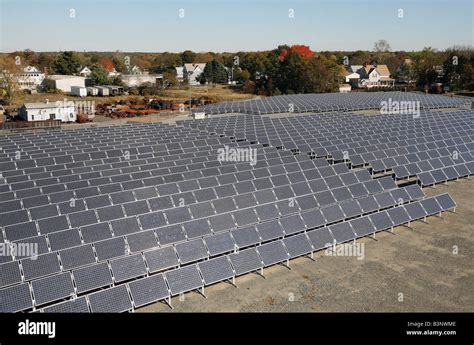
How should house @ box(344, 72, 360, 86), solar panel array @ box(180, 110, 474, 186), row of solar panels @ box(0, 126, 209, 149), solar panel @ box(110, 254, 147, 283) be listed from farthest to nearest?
house @ box(344, 72, 360, 86), row of solar panels @ box(0, 126, 209, 149), solar panel array @ box(180, 110, 474, 186), solar panel @ box(110, 254, 147, 283)

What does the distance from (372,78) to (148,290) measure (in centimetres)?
13533

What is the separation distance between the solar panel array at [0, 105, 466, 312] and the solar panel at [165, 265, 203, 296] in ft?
0.11

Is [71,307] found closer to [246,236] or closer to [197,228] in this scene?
[197,228]

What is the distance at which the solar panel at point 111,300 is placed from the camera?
40.0ft

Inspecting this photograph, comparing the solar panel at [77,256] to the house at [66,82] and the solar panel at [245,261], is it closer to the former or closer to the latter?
the solar panel at [245,261]

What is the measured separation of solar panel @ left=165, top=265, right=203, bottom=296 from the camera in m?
13.5

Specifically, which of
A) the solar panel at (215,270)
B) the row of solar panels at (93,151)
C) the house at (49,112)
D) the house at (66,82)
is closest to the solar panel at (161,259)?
the solar panel at (215,270)

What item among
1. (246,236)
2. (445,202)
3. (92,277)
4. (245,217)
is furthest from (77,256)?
(445,202)

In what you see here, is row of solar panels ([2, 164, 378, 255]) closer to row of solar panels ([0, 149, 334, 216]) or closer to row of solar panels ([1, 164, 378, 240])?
row of solar panels ([1, 164, 378, 240])

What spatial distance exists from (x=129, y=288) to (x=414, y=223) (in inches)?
573

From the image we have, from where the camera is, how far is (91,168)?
24.8m

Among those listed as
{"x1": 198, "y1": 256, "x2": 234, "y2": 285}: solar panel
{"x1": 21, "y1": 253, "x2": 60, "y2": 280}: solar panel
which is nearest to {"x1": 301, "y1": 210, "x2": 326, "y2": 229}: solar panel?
{"x1": 198, "y1": 256, "x2": 234, "y2": 285}: solar panel

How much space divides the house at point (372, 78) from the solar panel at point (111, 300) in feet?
414
